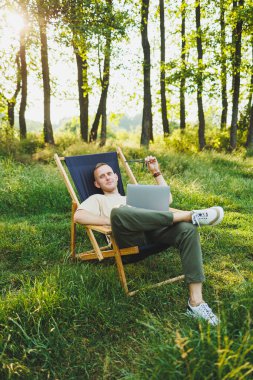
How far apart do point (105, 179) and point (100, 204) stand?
0.35 m

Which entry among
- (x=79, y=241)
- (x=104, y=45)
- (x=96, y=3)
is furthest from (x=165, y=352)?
(x=104, y=45)

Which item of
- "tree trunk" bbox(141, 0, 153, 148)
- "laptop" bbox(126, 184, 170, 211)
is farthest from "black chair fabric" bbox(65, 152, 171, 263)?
"tree trunk" bbox(141, 0, 153, 148)

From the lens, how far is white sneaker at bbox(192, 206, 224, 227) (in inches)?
120

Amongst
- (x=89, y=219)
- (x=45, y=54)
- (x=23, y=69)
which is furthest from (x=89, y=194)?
(x=23, y=69)

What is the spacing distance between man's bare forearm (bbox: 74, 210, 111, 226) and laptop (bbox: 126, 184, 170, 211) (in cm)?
34

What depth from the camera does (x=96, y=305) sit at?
9.89 ft

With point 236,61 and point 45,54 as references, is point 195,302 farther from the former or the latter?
point 236,61

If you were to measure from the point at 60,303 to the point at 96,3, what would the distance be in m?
8.68

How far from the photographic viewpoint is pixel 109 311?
10.0 ft

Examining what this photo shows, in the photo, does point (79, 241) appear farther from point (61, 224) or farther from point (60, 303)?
point (60, 303)

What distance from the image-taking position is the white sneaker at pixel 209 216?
10.0 ft

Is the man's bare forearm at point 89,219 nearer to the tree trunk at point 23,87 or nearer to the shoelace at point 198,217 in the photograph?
the shoelace at point 198,217

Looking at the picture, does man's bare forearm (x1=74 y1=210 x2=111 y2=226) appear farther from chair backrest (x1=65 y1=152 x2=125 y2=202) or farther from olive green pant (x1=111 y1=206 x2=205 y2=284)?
chair backrest (x1=65 y1=152 x2=125 y2=202)

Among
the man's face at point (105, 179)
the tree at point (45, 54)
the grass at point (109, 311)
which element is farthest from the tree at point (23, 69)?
the man's face at point (105, 179)
